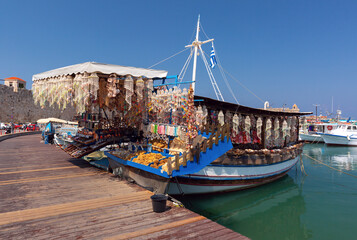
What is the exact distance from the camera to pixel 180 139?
7887 millimetres

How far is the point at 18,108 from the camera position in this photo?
53125 millimetres

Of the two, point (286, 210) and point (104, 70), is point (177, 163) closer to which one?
point (104, 70)

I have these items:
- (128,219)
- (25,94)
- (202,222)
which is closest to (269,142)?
(202,222)

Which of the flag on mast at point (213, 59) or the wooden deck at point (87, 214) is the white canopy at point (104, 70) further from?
the flag on mast at point (213, 59)

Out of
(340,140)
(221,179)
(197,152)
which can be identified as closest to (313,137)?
(340,140)

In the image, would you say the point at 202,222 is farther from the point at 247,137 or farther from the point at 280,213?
the point at 247,137

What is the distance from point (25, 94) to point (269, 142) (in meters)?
60.7

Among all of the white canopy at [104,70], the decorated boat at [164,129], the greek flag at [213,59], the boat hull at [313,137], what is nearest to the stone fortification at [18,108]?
the greek flag at [213,59]

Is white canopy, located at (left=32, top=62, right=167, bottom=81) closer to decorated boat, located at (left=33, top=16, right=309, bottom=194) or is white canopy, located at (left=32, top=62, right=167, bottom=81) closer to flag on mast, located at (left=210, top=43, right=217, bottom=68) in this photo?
decorated boat, located at (left=33, top=16, right=309, bottom=194)

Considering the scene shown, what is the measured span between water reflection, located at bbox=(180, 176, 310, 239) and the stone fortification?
46.2 metres

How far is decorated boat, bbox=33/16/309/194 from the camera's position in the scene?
6910 millimetres

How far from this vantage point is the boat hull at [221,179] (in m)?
8.28

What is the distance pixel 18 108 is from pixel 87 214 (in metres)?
60.9

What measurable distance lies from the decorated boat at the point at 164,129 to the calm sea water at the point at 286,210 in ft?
1.80
